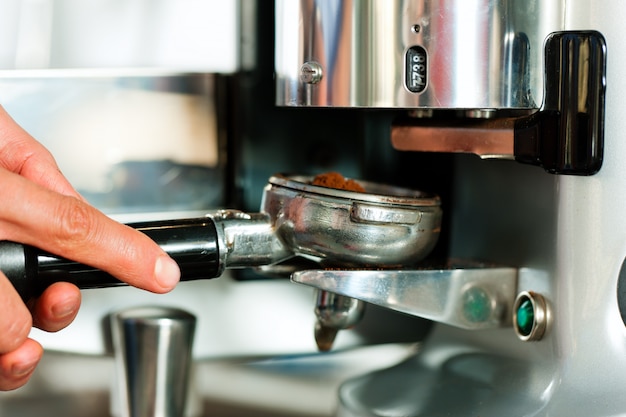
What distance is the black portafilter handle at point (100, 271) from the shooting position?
40cm

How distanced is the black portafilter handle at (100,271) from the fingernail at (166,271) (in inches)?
1.0

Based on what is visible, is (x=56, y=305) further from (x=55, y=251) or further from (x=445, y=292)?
(x=445, y=292)

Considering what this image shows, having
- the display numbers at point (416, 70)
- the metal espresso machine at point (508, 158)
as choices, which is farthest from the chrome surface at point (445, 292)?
the display numbers at point (416, 70)

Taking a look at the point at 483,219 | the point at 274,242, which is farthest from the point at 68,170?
the point at 483,219

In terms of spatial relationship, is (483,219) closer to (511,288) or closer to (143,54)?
(511,288)

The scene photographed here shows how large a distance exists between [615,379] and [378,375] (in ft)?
0.55

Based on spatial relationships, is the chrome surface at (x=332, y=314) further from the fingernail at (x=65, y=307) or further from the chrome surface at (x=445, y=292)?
the fingernail at (x=65, y=307)

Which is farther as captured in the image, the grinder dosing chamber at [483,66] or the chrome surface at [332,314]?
the chrome surface at [332,314]

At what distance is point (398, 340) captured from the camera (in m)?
0.70

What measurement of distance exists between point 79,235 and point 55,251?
0.05 feet

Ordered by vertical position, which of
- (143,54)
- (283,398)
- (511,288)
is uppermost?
(143,54)

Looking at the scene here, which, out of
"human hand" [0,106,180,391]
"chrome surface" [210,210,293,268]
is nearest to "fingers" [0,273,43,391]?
"human hand" [0,106,180,391]

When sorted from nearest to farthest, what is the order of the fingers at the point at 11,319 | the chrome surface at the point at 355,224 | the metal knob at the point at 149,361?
the fingers at the point at 11,319, the chrome surface at the point at 355,224, the metal knob at the point at 149,361

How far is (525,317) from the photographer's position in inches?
20.3
